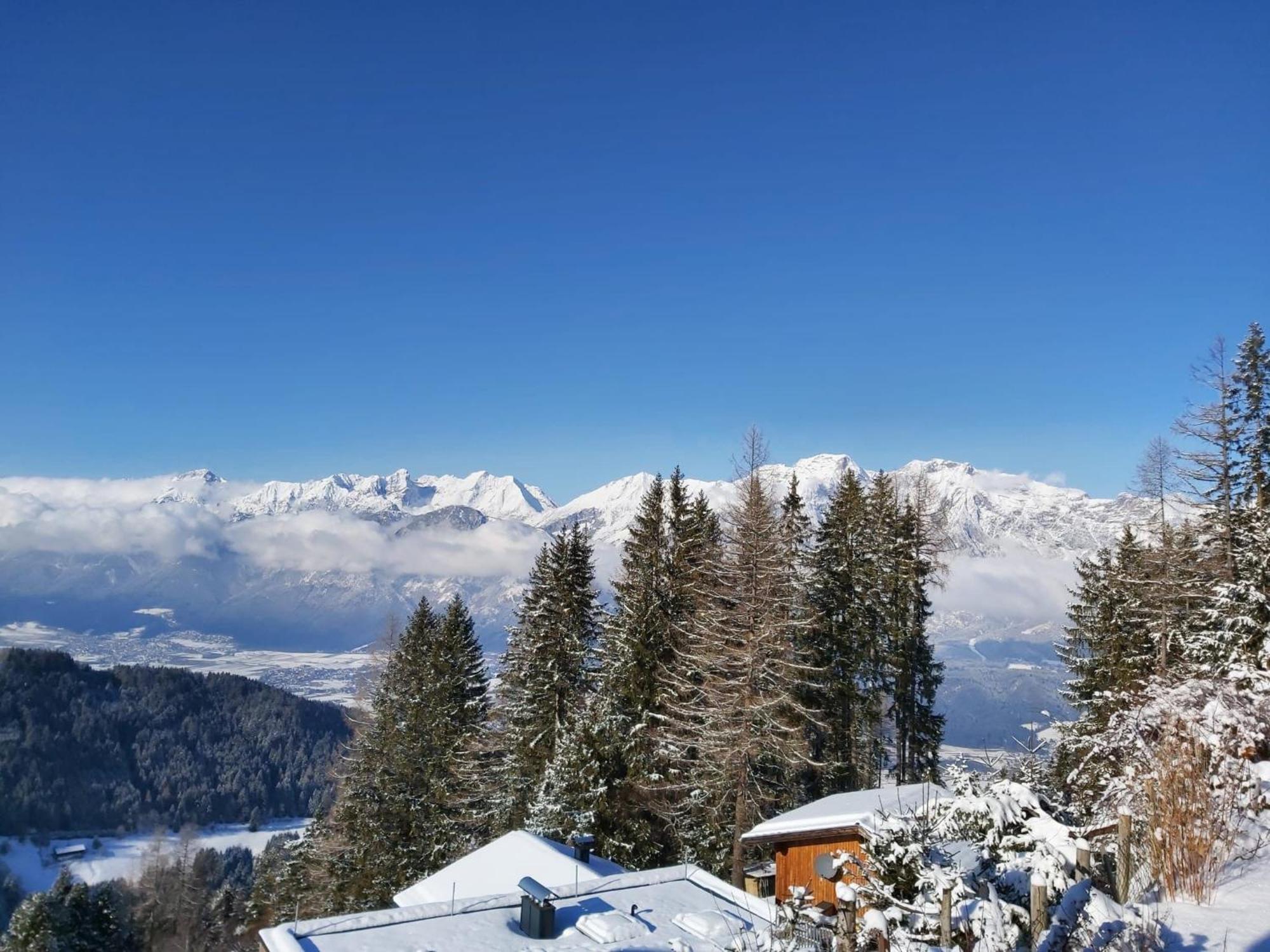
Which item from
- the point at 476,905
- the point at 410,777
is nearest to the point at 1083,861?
the point at 476,905

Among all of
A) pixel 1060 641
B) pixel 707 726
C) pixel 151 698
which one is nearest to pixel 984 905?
pixel 707 726

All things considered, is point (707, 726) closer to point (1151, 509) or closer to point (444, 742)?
point (444, 742)

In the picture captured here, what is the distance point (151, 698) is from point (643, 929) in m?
217

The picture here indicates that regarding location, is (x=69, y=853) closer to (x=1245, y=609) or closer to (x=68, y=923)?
(x=68, y=923)

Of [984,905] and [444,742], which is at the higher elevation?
[984,905]

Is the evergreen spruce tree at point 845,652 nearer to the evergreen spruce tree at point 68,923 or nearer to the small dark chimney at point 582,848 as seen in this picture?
the small dark chimney at point 582,848

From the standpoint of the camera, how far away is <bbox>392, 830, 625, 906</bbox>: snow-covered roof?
16.5 m

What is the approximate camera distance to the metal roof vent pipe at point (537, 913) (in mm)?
12047

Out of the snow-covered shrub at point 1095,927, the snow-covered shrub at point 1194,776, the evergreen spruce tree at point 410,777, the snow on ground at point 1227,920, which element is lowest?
the evergreen spruce tree at point 410,777

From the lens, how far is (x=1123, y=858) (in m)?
6.59

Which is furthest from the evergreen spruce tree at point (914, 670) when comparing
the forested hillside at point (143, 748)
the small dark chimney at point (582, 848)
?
the forested hillside at point (143, 748)

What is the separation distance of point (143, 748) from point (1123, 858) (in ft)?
691

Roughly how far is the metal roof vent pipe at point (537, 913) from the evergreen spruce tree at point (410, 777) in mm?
16176

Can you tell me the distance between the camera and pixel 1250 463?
2511 cm
